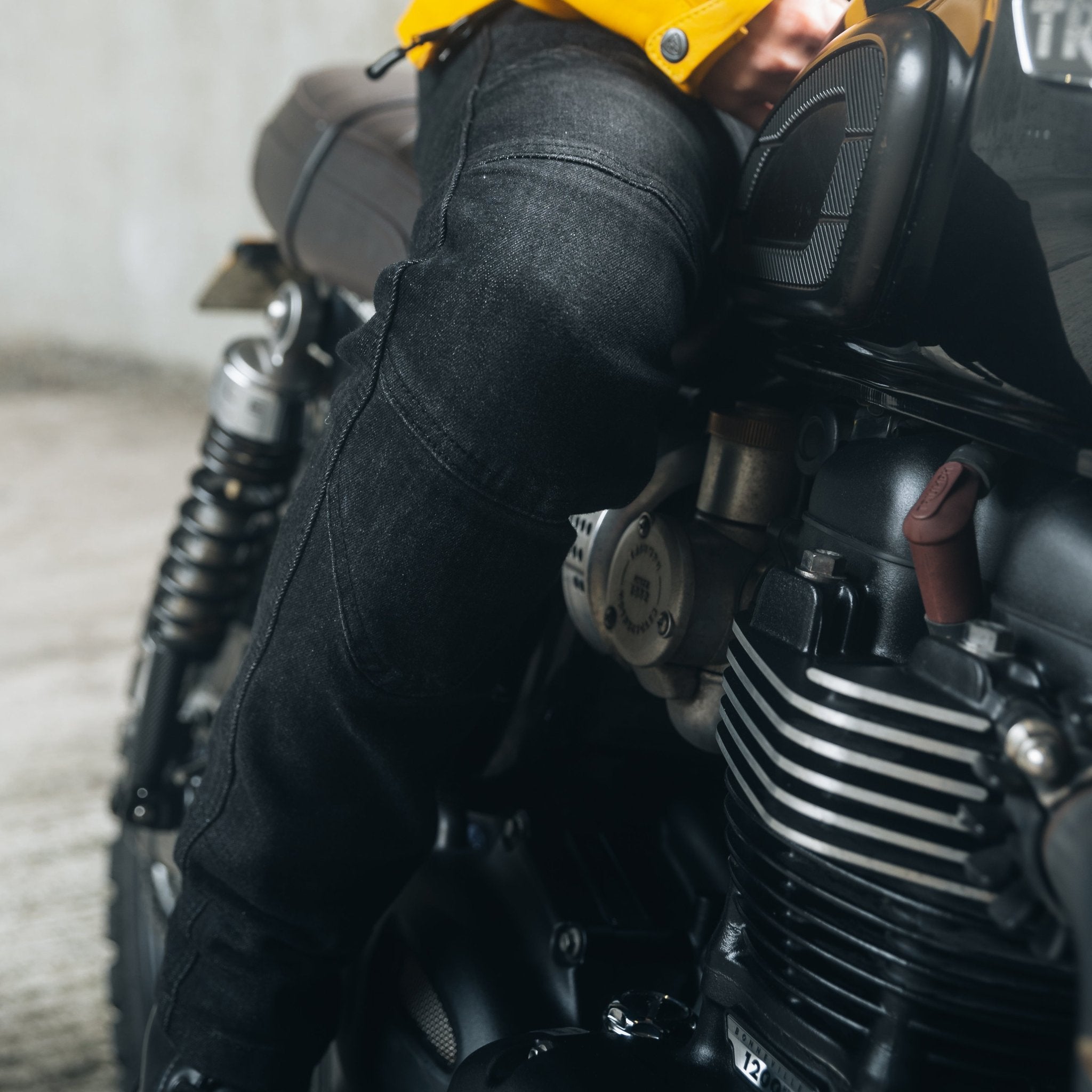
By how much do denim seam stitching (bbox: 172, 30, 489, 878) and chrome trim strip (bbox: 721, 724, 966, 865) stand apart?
0.22 meters

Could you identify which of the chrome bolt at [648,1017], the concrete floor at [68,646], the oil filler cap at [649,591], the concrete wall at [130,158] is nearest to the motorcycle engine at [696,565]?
the oil filler cap at [649,591]

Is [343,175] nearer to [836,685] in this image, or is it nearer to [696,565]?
[696,565]

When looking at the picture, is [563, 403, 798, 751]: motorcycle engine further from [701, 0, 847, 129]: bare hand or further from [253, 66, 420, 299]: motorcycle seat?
[253, 66, 420, 299]: motorcycle seat

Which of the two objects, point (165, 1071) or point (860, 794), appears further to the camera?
point (165, 1071)

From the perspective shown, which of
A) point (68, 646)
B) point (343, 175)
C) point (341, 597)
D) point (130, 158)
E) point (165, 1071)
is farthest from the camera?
point (130, 158)

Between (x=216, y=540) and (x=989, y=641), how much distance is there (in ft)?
2.30

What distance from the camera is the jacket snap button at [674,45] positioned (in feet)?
1.74

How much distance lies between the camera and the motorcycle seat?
823mm

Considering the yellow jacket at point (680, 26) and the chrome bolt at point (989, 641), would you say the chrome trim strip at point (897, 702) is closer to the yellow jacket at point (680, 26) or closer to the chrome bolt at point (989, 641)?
the chrome bolt at point (989, 641)

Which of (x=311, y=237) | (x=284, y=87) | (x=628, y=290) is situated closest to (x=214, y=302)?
(x=311, y=237)

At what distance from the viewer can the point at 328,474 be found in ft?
1.76

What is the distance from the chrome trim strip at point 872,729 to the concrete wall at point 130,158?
9.33ft

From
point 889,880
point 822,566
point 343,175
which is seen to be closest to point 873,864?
point 889,880

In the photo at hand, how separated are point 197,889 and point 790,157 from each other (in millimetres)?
427
